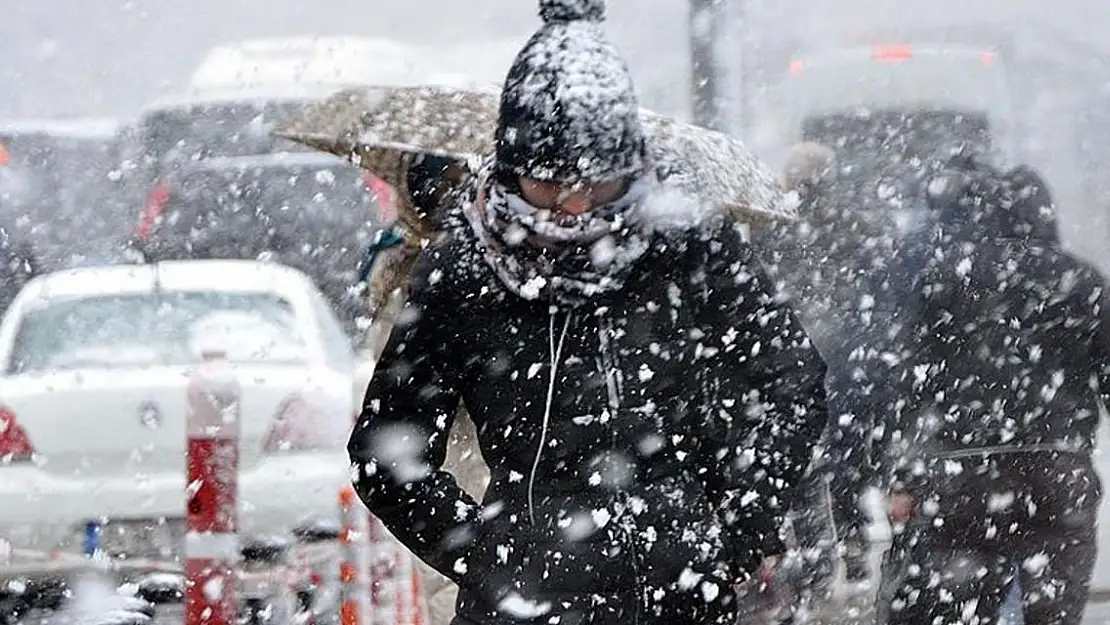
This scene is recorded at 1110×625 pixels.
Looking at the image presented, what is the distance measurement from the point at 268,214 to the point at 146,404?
7591mm

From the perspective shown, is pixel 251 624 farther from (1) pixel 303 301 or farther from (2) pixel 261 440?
(1) pixel 303 301

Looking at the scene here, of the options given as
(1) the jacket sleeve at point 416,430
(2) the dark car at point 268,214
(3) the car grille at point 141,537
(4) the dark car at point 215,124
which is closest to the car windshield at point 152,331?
(3) the car grille at point 141,537

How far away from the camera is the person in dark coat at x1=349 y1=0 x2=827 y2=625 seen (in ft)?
11.3

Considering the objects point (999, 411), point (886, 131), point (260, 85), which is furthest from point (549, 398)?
point (260, 85)

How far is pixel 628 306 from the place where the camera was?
11.6 ft

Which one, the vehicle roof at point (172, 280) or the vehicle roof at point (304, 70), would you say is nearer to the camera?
the vehicle roof at point (172, 280)

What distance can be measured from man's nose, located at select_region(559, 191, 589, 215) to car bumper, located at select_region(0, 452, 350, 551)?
14.6ft

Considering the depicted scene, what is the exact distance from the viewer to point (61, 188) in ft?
63.5

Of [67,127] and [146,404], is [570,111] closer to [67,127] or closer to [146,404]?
[146,404]

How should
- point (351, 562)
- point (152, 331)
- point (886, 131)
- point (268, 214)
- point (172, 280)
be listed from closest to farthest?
point (351, 562) → point (152, 331) → point (172, 280) → point (886, 131) → point (268, 214)

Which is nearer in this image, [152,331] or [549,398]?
[549,398]

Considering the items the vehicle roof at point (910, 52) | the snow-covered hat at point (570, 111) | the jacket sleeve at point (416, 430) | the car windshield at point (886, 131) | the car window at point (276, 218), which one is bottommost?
the car window at point (276, 218)

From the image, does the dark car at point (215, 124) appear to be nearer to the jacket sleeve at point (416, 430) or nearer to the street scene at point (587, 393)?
the street scene at point (587, 393)

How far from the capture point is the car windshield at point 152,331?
7992 mm
